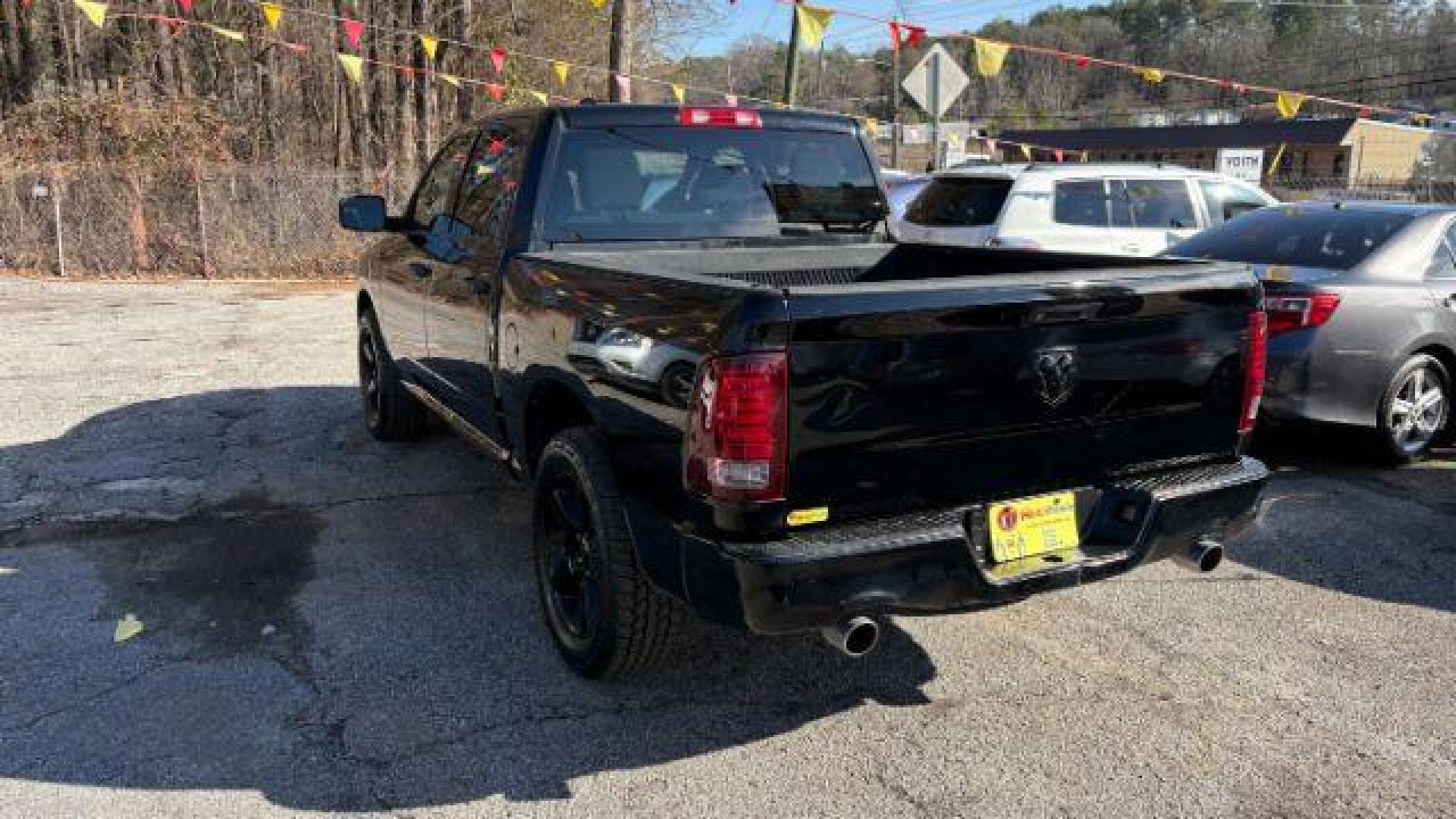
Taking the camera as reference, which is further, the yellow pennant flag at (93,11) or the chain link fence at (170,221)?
the chain link fence at (170,221)

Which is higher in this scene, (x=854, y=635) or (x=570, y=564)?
(x=854, y=635)

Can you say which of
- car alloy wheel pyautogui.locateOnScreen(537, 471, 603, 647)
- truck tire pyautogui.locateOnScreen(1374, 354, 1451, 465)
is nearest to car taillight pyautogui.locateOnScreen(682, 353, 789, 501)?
car alloy wheel pyautogui.locateOnScreen(537, 471, 603, 647)

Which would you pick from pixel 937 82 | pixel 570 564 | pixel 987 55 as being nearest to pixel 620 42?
pixel 937 82

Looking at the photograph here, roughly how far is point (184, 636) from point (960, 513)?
2942 millimetres

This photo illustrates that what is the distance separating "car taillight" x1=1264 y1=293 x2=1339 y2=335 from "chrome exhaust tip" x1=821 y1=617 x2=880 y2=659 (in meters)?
4.03

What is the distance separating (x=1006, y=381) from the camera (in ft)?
10.4

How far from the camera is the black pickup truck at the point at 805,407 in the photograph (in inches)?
114

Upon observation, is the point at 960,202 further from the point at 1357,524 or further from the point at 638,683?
the point at 638,683

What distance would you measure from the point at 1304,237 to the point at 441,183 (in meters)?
4.99

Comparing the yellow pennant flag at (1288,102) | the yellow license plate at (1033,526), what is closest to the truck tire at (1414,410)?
the yellow license plate at (1033,526)

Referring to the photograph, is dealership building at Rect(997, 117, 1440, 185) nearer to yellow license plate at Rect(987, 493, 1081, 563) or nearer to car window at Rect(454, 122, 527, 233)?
car window at Rect(454, 122, 527, 233)

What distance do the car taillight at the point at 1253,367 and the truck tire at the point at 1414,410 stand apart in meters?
3.10

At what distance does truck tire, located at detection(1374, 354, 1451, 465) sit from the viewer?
6.27 metres

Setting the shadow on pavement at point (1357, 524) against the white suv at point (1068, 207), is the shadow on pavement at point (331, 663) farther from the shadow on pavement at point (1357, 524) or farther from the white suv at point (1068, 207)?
the white suv at point (1068, 207)
